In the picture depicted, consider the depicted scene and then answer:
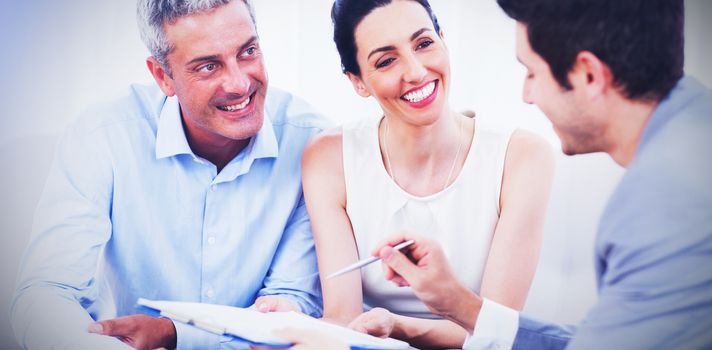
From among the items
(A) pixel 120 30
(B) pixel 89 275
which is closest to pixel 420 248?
(B) pixel 89 275

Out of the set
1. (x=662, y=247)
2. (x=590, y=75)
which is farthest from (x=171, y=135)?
(x=662, y=247)

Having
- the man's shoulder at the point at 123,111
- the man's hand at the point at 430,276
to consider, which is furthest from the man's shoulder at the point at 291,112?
the man's hand at the point at 430,276

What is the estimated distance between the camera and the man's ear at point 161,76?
1.66 m

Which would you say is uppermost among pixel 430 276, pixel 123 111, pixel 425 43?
pixel 425 43

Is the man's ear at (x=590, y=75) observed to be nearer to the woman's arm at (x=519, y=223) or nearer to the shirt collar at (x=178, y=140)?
the woman's arm at (x=519, y=223)

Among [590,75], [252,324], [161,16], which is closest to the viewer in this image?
[590,75]

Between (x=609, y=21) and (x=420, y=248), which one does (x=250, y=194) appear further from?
(x=609, y=21)

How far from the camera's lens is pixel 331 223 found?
1.62 meters

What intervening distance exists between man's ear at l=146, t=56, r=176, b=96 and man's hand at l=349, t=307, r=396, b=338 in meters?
0.63

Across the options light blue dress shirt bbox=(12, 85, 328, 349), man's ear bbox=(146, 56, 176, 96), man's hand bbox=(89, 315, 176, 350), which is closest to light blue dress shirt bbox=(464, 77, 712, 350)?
light blue dress shirt bbox=(12, 85, 328, 349)

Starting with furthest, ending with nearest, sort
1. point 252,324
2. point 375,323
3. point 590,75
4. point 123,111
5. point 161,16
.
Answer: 1. point 123,111
2. point 161,16
3. point 375,323
4. point 252,324
5. point 590,75

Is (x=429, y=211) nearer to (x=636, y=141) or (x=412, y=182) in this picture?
(x=412, y=182)

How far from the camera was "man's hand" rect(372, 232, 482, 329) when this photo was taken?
1334mm

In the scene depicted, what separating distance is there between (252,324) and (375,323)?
0.27 meters
